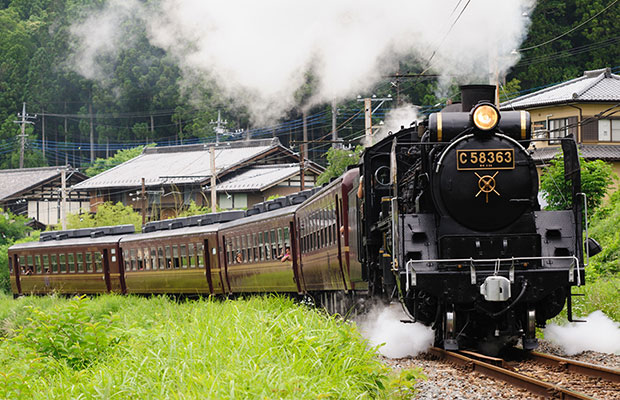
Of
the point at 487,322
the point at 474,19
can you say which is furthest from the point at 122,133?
the point at 487,322

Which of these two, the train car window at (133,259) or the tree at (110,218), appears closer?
the train car window at (133,259)

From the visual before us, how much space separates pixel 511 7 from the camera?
19250 millimetres

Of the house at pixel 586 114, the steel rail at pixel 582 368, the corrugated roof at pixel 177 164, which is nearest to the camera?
the steel rail at pixel 582 368

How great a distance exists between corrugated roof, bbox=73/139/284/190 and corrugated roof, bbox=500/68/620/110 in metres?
15.1

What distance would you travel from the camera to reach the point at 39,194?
49938 mm

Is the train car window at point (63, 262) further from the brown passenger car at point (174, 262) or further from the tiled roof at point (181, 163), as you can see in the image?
the tiled roof at point (181, 163)

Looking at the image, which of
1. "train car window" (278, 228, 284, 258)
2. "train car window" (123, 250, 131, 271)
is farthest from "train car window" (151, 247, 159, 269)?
"train car window" (278, 228, 284, 258)

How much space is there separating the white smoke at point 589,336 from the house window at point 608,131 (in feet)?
67.1

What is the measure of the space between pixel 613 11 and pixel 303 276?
26991 mm

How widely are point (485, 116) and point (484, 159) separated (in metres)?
0.43

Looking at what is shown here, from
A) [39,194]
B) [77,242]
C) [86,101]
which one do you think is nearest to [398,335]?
[77,242]

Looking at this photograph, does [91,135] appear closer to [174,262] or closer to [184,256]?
[174,262]

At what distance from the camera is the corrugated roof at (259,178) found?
3941 centimetres

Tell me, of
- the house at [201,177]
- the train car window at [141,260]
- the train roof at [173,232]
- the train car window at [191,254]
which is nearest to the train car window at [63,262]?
the train roof at [173,232]
